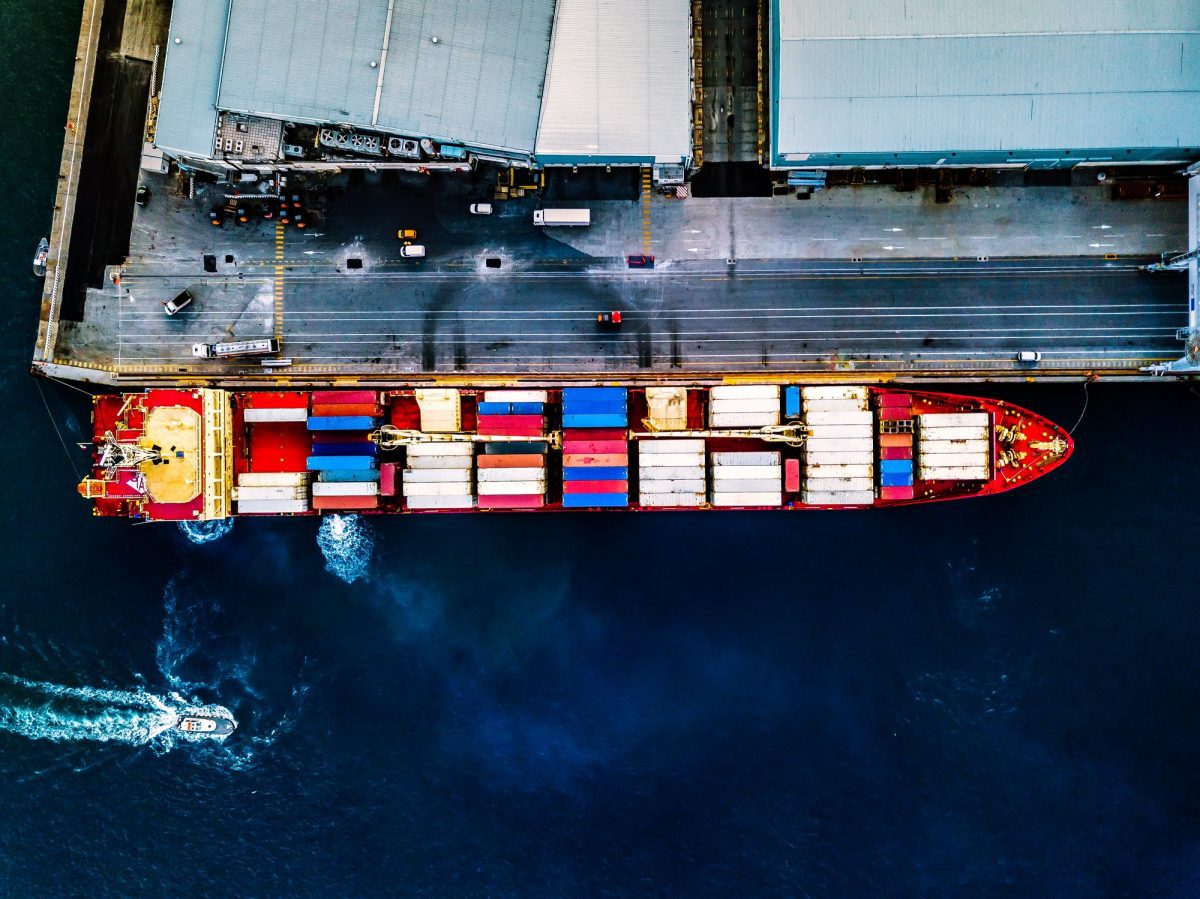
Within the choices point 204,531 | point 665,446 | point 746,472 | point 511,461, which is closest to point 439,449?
point 511,461

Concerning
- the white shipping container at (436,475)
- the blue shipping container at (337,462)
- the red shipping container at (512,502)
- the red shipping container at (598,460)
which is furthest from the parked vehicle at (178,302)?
the red shipping container at (598,460)

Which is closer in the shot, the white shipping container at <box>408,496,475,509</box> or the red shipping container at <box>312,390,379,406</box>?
the red shipping container at <box>312,390,379,406</box>

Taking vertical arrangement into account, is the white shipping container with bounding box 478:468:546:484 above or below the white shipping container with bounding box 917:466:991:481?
below

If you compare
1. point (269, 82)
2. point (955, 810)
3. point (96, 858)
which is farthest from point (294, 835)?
point (269, 82)

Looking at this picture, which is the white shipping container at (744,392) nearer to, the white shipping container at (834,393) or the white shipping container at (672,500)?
the white shipping container at (834,393)

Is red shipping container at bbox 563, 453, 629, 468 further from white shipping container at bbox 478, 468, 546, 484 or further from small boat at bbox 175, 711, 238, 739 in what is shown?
small boat at bbox 175, 711, 238, 739

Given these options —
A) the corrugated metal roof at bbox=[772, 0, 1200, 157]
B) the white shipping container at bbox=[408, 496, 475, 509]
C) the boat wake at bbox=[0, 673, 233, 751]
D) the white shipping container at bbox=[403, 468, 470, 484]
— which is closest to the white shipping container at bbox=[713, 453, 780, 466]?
the white shipping container at bbox=[408, 496, 475, 509]

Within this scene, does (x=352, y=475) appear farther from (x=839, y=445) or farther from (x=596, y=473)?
(x=839, y=445)
